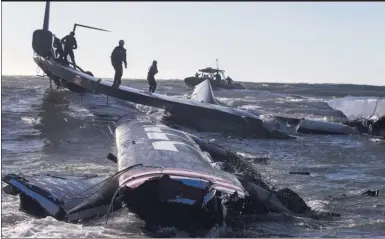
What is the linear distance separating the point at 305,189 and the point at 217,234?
4396mm

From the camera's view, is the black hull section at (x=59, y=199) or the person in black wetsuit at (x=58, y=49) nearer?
the black hull section at (x=59, y=199)

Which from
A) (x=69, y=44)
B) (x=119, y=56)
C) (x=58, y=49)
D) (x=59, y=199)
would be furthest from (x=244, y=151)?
(x=58, y=49)

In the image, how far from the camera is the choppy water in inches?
318

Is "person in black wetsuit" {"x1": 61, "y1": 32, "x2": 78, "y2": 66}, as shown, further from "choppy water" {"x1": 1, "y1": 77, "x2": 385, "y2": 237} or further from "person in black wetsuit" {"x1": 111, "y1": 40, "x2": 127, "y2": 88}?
"person in black wetsuit" {"x1": 111, "y1": 40, "x2": 127, "y2": 88}

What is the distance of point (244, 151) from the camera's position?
16.4 metres

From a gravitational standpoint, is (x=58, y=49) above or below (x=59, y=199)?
above

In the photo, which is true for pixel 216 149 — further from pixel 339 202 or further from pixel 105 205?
pixel 105 205

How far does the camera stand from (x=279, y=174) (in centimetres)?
1295

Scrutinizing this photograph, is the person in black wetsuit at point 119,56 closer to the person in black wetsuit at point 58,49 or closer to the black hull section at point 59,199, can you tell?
the person in black wetsuit at point 58,49

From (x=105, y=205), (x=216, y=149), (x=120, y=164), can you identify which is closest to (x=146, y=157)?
(x=120, y=164)

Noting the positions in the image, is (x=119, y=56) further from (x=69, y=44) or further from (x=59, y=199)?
(x=59, y=199)

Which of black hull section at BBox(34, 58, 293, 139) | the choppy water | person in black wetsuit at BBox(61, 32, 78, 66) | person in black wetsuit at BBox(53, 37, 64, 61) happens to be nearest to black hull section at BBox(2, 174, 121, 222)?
the choppy water

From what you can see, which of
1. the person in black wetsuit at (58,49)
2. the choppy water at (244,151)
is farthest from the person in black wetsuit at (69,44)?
the choppy water at (244,151)

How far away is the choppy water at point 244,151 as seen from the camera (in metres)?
8.08
